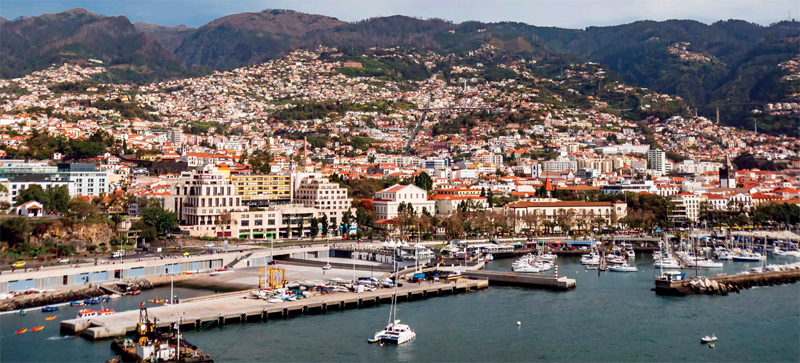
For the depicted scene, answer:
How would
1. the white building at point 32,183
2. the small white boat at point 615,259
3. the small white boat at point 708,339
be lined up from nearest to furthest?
1. the small white boat at point 708,339
2. the small white boat at point 615,259
3. the white building at point 32,183

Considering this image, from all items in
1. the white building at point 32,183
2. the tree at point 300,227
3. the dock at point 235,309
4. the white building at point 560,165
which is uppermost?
the white building at point 560,165

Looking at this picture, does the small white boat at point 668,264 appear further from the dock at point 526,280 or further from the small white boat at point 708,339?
the small white boat at point 708,339

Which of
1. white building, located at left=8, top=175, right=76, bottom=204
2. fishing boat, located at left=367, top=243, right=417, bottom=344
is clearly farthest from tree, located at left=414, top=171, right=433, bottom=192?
fishing boat, located at left=367, top=243, right=417, bottom=344

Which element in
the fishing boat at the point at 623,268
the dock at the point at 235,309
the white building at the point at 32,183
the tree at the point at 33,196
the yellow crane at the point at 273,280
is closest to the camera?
the dock at the point at 235,309

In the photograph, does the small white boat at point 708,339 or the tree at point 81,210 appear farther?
the tree at point 81,210

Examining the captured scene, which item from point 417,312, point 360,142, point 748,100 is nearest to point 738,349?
point 417,312

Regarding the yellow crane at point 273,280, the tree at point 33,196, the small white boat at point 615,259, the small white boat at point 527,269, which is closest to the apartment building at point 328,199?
the tree at point 33,196

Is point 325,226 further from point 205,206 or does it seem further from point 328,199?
point 205,206
